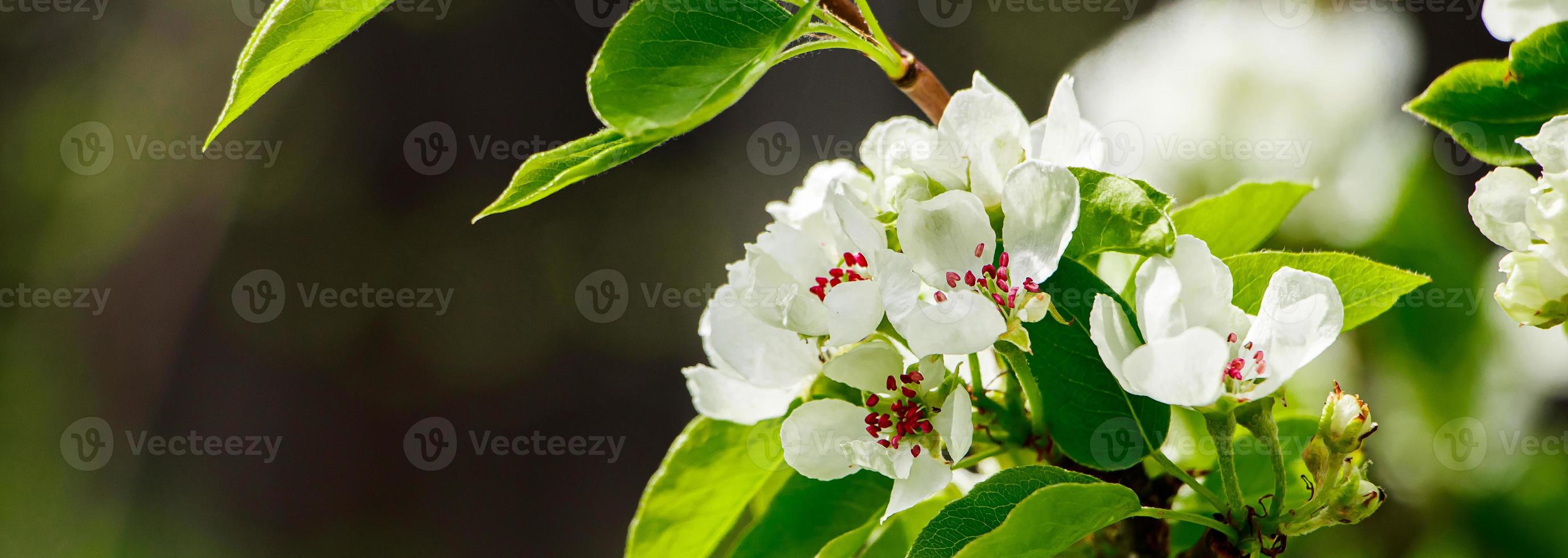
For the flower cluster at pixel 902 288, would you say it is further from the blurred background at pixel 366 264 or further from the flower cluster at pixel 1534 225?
the blurred background at pixel 366 264

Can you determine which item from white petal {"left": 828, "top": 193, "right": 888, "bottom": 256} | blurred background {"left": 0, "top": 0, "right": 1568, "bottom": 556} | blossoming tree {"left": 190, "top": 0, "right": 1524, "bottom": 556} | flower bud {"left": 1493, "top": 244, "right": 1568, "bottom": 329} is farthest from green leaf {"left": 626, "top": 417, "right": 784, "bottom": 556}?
blurred background {"left": 0, "top": 0, "right": 1568, "bottom": 556}

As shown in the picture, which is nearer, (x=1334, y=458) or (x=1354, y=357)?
(x=1334, y=458)

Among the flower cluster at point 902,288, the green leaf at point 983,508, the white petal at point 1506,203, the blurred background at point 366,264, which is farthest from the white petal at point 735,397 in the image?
the blurred background at point 366,264

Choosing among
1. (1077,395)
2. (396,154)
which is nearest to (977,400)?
(1077,395)

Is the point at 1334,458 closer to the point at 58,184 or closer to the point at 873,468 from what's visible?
the point at 873,468

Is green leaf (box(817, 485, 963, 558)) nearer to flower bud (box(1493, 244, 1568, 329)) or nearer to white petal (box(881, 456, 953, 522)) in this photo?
white petal (box(881, 456, 953, 522))

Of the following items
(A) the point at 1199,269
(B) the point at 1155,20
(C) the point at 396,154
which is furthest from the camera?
(C) the point at 396,154
